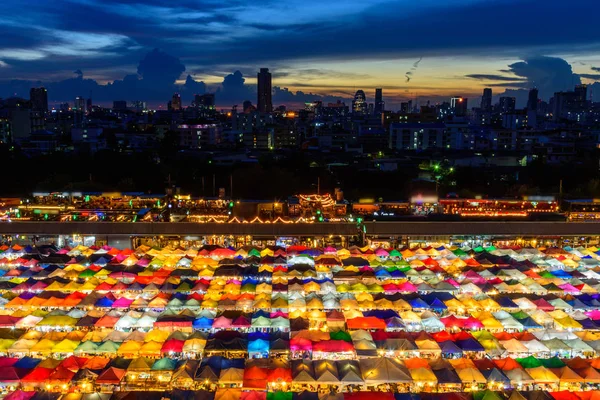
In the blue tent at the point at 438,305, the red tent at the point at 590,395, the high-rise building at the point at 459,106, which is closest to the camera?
the red tent at the point at 590,395

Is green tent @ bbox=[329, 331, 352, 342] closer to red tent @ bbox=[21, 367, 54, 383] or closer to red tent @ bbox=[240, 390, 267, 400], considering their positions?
red tent @ bbox=[240, 390, 267, 400]

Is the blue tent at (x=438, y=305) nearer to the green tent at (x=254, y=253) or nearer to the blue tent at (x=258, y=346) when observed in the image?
the blue tent at (x=258, y=346)

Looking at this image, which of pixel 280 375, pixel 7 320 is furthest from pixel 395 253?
pixel 7 320

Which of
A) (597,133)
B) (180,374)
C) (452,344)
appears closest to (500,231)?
(452,344)

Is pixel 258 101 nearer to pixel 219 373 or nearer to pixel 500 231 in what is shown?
pixel 500 231

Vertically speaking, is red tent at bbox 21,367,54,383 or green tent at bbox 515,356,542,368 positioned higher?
green tent at bbox 515,356,542,368

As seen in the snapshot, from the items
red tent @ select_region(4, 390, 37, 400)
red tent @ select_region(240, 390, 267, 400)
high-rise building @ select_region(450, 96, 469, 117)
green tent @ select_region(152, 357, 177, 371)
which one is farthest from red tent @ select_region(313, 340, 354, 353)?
high-rise building @ select_region(450, 96, 469, 117)

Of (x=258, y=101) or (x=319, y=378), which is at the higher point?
(x=258, y=101)

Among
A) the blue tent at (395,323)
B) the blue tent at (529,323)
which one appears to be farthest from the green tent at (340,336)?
the blue tent at (529,323)
